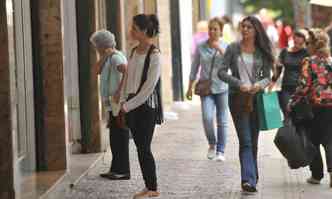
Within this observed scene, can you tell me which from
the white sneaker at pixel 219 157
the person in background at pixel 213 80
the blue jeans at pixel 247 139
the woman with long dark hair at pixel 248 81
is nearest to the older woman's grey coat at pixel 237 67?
the woman with long dark hair at pixel 248 81

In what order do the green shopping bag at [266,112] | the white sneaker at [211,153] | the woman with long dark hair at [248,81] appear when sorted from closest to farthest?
the woman with long dark hair at [248,81] < the green shopping bag at [266,112] < the white sneaker at [211,153]

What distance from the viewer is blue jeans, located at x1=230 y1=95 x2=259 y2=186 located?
10977 millimetres

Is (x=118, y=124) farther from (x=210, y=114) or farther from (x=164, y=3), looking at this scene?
(x=164, y=3)

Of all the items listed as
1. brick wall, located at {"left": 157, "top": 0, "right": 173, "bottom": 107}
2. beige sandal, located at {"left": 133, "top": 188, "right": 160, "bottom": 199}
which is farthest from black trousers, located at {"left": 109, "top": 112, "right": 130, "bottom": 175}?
brick wall, located at {"left": 157, "top": 0, "right": 173, "bottom": 107}

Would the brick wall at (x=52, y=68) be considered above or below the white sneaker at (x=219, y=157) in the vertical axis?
above

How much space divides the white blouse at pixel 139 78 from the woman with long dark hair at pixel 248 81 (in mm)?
1022

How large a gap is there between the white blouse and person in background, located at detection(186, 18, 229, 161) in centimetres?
319

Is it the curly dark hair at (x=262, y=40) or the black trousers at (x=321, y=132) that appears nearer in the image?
the curly dark hair at (x=262, y=40)

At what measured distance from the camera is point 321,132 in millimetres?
11609

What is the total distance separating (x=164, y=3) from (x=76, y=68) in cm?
867

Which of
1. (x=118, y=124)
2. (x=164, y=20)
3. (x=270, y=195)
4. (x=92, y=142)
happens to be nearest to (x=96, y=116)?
(x=92, y=142)

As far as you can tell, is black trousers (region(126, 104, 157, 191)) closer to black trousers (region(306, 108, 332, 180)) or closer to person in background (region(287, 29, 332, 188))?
person in background (region(287, 29, 332, 188))

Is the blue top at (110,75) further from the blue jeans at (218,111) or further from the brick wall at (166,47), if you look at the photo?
the brick wall at (166,47)

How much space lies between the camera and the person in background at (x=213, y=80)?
13469mm
